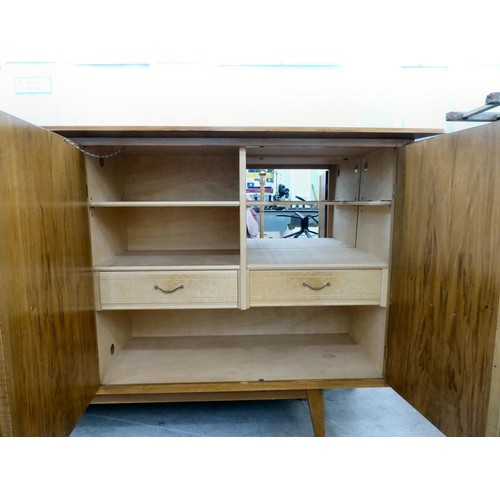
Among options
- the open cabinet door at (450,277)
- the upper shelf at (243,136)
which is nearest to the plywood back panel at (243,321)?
the open cabinet door at (450,277)

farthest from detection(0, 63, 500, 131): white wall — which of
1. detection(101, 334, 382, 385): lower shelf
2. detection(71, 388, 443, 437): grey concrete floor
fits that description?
detection(71, 388, 443, 437): grey concrete floor

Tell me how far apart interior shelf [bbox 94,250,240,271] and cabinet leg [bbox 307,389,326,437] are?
0.66m

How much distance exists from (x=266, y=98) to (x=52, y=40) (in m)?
1.11

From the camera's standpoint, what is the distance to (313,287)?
4.28 feet

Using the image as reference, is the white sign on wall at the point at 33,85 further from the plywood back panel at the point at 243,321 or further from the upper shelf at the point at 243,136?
the plywood back panel at the point at 243,321

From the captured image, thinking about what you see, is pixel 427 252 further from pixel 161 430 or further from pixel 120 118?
pixel 120 118

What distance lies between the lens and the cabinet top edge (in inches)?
44.0

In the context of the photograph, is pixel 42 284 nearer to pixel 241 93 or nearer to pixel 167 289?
pixel 167 289

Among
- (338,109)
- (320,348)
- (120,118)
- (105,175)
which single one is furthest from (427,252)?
(120,118)

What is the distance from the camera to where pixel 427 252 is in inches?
41.4

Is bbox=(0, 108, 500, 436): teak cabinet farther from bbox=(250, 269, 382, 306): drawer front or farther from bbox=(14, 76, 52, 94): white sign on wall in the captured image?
bbox=(14, 76, 52, 94): white sign on wall

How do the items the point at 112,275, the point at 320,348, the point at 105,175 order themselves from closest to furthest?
the point at 112,275 → the point at 105,175 → the point at 320,348

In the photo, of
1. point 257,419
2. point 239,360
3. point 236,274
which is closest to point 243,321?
point 239,360

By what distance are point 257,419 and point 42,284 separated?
48.0 inches
